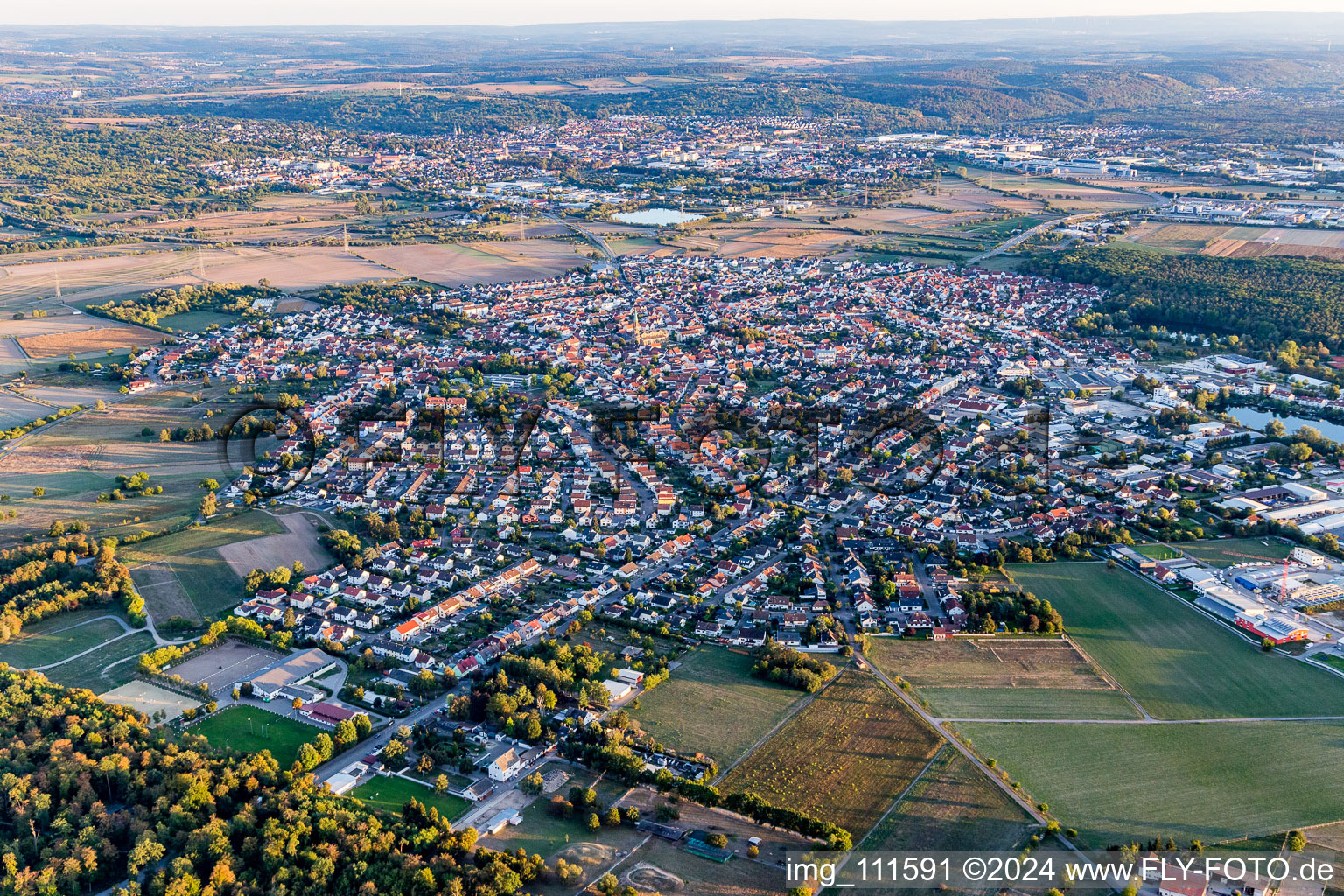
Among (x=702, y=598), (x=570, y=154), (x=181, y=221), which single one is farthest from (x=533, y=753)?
(x=570, y=154)

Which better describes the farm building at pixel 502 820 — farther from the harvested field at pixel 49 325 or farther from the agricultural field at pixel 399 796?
the harvested field at pixel 49 325

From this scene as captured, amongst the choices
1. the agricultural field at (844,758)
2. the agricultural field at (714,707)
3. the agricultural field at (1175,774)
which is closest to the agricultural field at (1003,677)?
the agricultural field at (1175,774)

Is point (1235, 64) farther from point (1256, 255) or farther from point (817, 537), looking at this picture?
point (817, 537)

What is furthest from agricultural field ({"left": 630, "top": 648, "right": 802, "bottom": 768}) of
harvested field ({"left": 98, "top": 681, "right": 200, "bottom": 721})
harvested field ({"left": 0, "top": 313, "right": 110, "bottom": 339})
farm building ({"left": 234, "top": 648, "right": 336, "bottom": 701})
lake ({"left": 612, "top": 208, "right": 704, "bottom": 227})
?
lake ({"left": 612, "top": 208, "right": 704, "bottom": 227})

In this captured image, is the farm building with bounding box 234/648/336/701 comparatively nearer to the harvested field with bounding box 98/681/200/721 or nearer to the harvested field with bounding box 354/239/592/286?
the harvested field with bounding box 98/681/200/721

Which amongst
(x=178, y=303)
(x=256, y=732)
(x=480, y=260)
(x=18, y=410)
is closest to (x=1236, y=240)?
(x=480, y=260)

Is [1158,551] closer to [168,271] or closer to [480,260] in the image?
[480,260]
